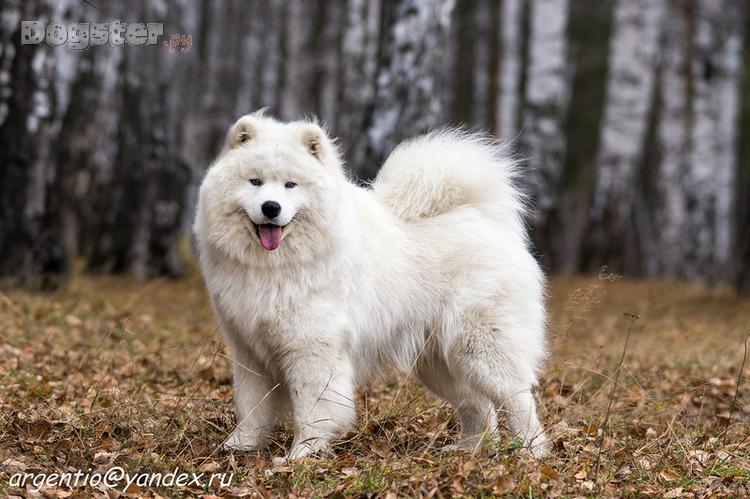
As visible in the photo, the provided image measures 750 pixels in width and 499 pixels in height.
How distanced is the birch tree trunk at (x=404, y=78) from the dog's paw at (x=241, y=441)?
Answer: 4153mm

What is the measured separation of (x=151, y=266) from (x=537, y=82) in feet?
22.1

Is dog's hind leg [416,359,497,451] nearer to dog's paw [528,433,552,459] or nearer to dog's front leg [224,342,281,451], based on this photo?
dog's paw [528,433,552,459]

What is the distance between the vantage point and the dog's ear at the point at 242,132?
4586 mm

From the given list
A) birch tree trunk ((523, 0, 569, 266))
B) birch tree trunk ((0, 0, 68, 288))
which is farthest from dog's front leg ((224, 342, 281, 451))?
birch tree trunk ((523, 0, 569, 266))

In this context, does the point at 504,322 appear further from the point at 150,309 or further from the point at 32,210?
the point at 32,210

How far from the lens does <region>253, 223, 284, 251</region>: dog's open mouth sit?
4395 mm

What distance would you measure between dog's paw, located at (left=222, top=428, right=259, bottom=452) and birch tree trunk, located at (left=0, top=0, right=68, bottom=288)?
4.99m

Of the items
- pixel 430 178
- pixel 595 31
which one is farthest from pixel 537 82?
pixel 595 31

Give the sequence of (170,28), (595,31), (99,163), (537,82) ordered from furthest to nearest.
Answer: (595,31) → (99,163) → (537,82) → (170,28)

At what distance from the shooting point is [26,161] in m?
8.98

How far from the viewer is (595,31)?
32938 millimetres

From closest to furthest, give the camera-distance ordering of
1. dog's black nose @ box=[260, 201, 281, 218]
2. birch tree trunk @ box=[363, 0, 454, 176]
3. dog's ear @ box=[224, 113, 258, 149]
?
dog's black nose @ box=[260, 201, 281, 218] → dog's ear @ box=[224, 113, 258, 149] → birch tree trunk @ box=[363, 0, 454, 176]

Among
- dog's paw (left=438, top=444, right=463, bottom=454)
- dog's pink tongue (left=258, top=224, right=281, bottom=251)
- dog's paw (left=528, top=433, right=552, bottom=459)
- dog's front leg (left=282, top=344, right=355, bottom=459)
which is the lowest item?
dog's paw (left=438, top=444, right=463, bottom=454)

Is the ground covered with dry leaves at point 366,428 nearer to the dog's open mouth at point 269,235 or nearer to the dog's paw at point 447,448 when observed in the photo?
the dog's paw at point 447,448
